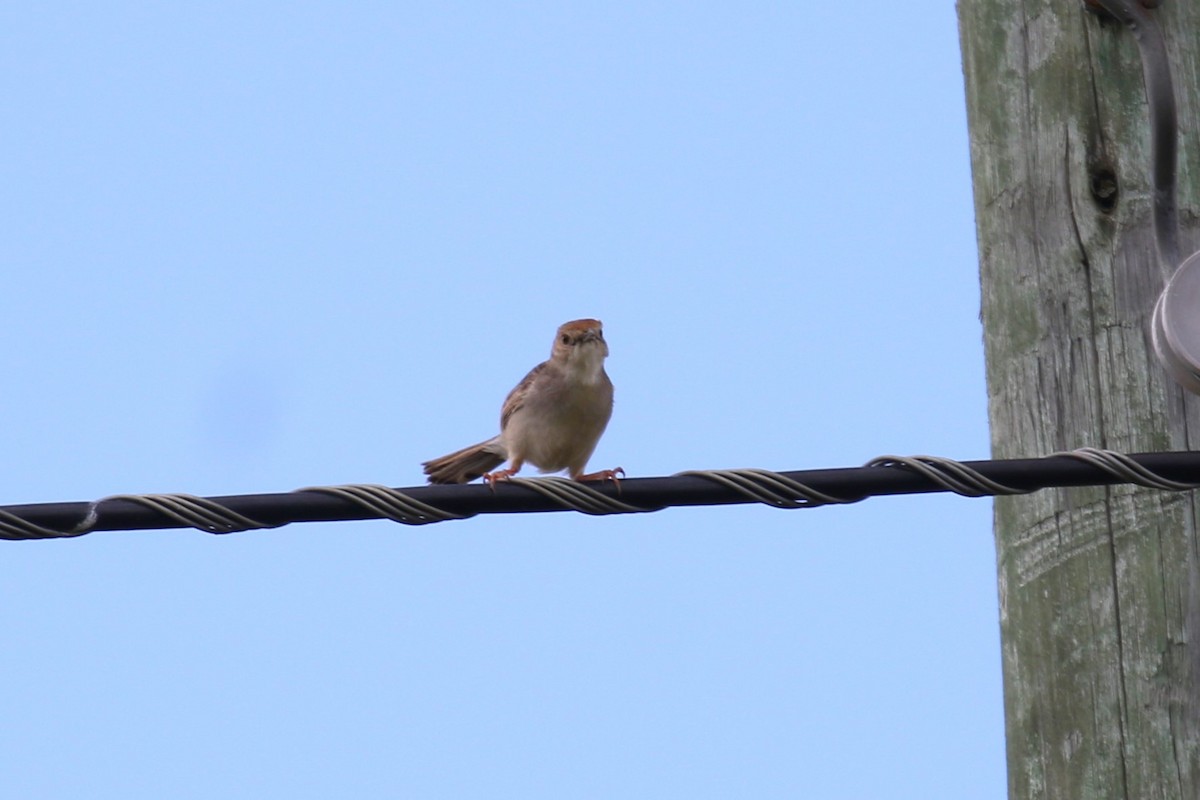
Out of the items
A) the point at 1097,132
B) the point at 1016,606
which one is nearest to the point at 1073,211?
the point at 1097,132

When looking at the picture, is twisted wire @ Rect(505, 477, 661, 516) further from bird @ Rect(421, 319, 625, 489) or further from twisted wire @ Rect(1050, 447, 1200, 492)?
bird @ Rect(421, 319, 625, 489)

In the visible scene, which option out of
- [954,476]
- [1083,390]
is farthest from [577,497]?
[1083,390]

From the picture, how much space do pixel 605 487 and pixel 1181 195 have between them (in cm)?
186

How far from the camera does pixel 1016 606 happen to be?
6.17m

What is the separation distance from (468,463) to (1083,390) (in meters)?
3.73

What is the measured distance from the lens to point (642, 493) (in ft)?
19.0

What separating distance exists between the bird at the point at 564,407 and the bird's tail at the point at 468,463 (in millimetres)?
158

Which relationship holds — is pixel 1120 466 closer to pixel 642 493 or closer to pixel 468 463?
pixel 642 493

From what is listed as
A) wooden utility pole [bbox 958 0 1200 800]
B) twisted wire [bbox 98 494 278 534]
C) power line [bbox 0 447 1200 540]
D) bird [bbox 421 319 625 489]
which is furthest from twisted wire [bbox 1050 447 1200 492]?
bird [bbox 421 319 625 489]

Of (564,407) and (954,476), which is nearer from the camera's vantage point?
(954,476)

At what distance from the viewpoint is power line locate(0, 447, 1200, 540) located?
5637mm

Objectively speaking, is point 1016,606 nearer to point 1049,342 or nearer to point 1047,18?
point 1049,342

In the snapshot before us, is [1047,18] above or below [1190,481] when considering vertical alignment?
above

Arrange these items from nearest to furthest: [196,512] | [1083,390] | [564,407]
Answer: [196,512] → [1083,390] → [564,407]
